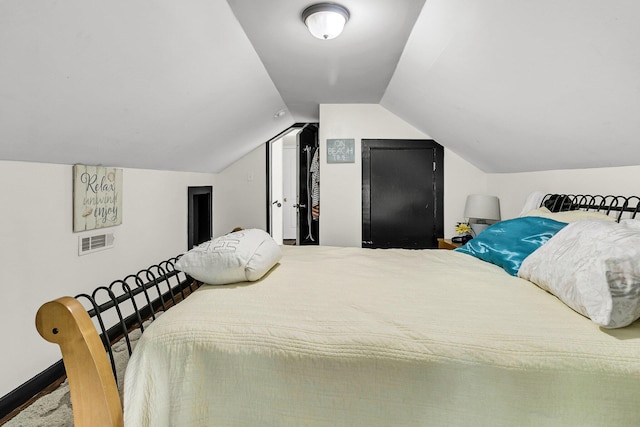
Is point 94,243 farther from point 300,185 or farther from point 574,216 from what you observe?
point 574,216

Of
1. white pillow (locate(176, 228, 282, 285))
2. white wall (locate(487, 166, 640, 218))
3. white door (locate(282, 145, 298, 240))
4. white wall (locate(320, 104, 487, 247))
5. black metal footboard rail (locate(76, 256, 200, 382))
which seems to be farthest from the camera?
white door (locate(282, 145, 298, 240))

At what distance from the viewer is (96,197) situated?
2.38 metres

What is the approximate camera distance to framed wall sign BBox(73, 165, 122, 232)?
7.22 ft

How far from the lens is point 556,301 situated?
130 cm

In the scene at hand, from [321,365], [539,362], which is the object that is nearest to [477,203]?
[539,362]

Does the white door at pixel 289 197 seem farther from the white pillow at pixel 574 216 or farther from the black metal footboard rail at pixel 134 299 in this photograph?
the white pillow at pixel 574 216

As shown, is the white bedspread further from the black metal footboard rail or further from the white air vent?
the white air vent

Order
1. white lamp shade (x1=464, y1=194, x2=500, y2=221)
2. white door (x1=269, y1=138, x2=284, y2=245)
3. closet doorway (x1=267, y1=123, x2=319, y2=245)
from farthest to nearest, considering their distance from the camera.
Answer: white door (x1=269, y1=138, x2=284, y2=245), closet doorway (x1=267, y1=123, x2=319, y2=245), white lamp shade (x1=464, y1=194, x2=500, y2=221)

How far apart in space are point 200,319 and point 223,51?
67.6 inches

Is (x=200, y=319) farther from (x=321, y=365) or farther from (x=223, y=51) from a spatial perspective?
(x=223, y=51)

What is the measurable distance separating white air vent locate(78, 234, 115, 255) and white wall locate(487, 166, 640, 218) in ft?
11.1

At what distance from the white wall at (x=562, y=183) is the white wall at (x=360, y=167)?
1.02 feet

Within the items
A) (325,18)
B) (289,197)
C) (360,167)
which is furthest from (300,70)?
(289,197)

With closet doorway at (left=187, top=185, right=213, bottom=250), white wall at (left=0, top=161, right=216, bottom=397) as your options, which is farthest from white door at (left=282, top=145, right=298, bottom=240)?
white wall at (left=0, top=161, right=216, bottom=397)
